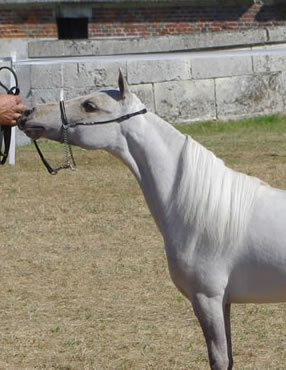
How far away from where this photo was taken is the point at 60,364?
568cm

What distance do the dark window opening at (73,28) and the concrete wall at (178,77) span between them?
5.65 metres

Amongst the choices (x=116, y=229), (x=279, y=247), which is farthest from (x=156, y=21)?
(x=279, y=247)

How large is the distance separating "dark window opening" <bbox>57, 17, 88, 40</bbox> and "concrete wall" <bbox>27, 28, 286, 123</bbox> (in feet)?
18.5

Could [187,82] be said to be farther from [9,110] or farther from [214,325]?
[214,325]

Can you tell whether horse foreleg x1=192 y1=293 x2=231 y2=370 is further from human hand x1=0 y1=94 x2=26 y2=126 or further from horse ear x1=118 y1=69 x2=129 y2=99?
human hand x1=0 y1=94 x2=26 y2=126

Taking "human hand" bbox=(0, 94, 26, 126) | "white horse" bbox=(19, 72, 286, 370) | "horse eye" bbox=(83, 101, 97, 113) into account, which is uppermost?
"horse eye" bbox=(83, 101, 97, 113)

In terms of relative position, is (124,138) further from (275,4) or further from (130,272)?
(275,4)

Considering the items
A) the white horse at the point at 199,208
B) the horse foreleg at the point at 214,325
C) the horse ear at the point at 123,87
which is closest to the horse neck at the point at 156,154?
the white horse at the point at 199,208

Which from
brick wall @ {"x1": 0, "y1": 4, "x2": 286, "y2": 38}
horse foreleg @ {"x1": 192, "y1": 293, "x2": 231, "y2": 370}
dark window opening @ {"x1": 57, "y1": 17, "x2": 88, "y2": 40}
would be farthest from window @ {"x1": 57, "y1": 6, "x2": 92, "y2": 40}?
horse foreleg @ {"x1": 192, "y1": 293, "x2": 231, "y2": 370}

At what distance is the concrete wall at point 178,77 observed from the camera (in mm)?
14773

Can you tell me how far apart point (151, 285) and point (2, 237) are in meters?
2.17

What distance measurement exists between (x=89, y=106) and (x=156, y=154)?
41cm

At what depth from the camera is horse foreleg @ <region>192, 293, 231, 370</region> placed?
181 inches

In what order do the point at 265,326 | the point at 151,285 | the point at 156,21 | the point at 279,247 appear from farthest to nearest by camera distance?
the point at 156,21 < the point at 151,285 < the point at 265,326 < the point at 279,247
